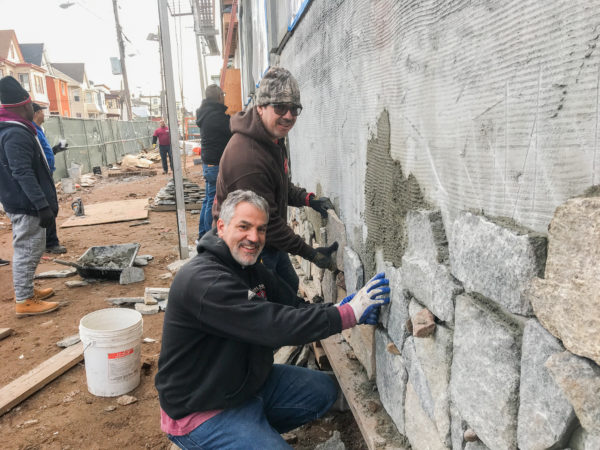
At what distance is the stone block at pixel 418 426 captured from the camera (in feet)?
5.97

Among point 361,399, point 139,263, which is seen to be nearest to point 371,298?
point 361,399

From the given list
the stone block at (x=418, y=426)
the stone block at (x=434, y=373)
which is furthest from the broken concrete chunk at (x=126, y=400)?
the stone block at (x=434, y=373)

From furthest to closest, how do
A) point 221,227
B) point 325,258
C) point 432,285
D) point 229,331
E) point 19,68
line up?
point 19,68, point 325,258, point 221,227, point 229,331, point 432,285

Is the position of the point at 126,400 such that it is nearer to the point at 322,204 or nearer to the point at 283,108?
the point at 322,204

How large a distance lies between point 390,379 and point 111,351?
2.21 meters

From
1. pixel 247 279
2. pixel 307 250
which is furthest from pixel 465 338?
pixel 307 250

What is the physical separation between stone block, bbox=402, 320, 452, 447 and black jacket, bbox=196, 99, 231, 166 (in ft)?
16.4

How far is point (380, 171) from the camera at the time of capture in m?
2.27

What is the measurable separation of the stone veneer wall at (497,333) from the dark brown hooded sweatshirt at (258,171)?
0.91 metres

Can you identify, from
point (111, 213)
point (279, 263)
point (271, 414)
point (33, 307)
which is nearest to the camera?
point (271, 414)

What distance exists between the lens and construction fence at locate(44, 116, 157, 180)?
15.9 metres

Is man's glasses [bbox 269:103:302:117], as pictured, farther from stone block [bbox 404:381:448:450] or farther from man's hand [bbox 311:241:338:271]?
stone block [bbox 404:381:448:450]

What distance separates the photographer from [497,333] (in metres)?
1.32

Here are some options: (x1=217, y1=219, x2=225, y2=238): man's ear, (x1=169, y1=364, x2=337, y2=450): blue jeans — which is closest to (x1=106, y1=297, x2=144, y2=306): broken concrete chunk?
(x1=169, y1=364, x2=337, y2=450): blue jeans
